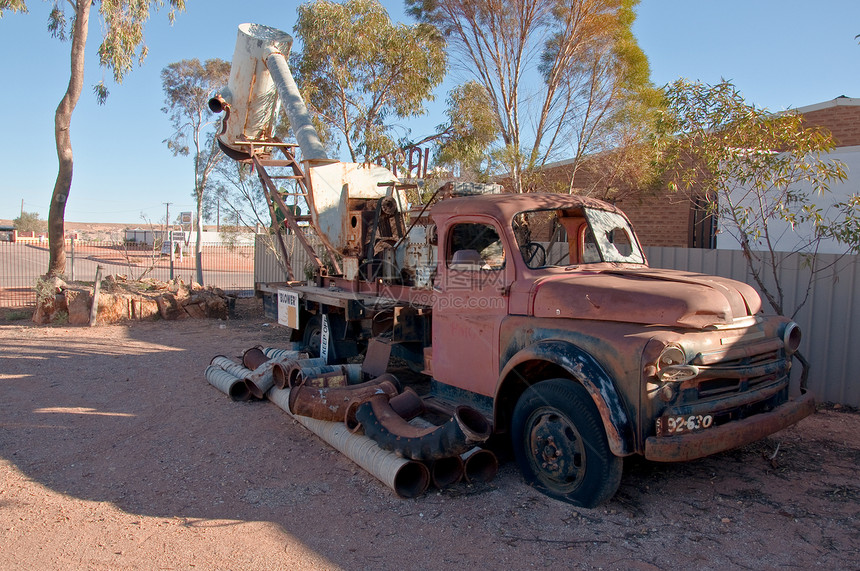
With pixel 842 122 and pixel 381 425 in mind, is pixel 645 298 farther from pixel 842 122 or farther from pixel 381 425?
pixel 842 122

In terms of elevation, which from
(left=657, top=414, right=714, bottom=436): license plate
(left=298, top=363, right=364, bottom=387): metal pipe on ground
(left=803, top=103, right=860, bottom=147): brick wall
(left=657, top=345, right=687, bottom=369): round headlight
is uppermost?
(left=803, top=103, right=860, bottom=147): brick wall

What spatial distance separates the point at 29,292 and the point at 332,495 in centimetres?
1642

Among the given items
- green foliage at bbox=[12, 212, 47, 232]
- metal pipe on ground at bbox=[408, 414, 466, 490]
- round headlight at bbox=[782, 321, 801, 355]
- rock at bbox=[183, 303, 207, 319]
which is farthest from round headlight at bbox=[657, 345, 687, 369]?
green foliage at bbox=[12, 212, 47, 232]

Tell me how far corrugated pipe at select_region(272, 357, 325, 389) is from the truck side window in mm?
2211

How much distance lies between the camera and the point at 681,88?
6.26 meters

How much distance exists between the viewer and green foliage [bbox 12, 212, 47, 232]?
74062mm

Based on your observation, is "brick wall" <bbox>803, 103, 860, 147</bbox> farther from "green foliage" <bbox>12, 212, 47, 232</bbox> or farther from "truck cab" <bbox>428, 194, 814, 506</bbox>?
"green foliage" <bbox>12, 212, 47, 232</bbox>

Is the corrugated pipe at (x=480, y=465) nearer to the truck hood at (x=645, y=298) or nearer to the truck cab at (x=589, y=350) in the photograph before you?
the truck cab at (x=589, y=350)

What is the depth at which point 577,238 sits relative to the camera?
17.9 ft

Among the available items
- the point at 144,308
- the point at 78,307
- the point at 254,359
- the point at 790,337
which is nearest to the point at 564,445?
the point at 790,337

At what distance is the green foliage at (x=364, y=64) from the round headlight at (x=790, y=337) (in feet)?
31.3

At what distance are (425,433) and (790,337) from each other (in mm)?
2815

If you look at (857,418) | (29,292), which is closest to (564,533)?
(857,418)

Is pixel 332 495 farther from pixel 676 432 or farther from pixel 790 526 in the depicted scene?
pixel 790 526
